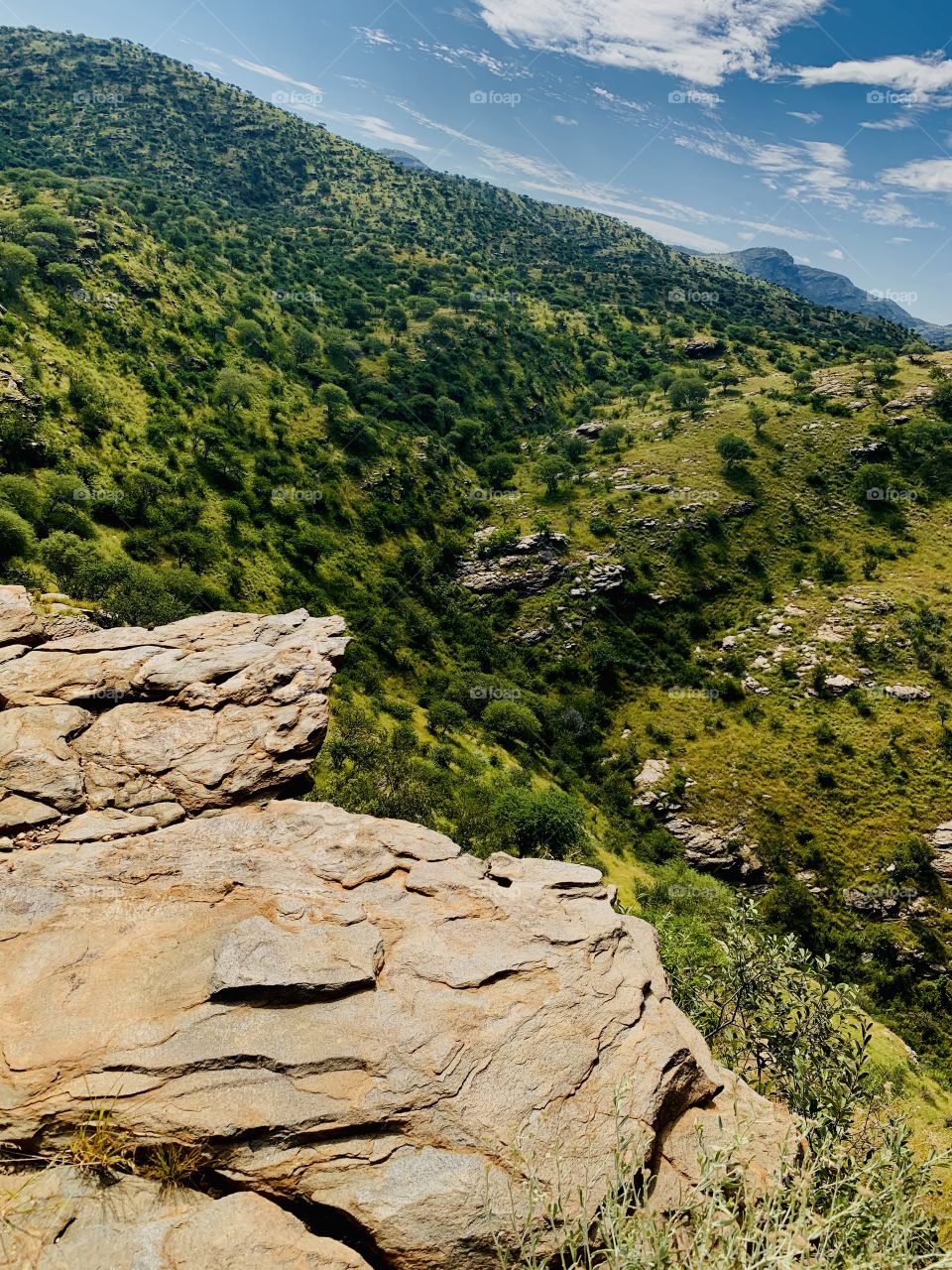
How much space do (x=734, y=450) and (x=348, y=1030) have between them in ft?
316

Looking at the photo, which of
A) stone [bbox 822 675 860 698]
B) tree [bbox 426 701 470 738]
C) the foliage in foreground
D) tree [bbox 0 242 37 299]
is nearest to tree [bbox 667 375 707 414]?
stone [bbox 822 675 860 698]

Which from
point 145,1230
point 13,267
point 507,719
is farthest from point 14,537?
point 145,1230

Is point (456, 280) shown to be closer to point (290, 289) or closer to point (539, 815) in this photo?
point (290, 289)

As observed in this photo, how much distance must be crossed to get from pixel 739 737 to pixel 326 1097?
61910 millimetres

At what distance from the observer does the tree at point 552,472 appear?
97188 millimetres

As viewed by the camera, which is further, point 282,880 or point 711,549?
point 711,549

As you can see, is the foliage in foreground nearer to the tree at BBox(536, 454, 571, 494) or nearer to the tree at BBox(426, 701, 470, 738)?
the tree at BBox(426, 701, 470, 738)

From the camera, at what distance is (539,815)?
146ft

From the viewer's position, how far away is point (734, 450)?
88625 mm

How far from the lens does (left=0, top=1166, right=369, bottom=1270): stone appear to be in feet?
21.2

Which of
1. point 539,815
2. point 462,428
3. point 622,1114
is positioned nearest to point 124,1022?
point 622,1114

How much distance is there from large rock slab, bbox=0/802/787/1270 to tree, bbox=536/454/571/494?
3573 inches

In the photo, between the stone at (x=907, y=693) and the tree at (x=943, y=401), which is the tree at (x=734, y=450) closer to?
the tree at (x=943, y=401)

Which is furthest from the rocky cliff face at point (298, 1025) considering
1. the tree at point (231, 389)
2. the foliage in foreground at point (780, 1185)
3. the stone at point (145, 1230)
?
the tree at point (231, 389)
